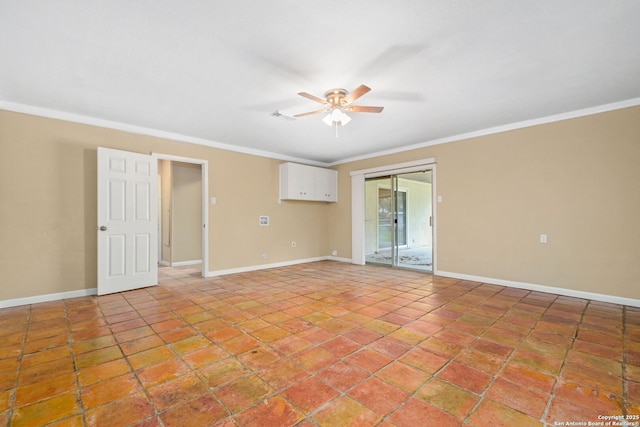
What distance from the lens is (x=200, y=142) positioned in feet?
16.2

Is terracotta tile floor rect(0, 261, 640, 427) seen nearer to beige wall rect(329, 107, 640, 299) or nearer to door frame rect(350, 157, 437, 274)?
beige wall rect(329, 107, 640, 299)

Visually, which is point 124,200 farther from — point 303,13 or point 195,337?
point 303,13

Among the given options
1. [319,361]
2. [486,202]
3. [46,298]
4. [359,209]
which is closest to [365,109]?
[319,361]

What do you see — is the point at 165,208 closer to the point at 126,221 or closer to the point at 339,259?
the point at 126,221

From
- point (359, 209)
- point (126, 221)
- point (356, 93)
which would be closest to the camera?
point (356, 93)

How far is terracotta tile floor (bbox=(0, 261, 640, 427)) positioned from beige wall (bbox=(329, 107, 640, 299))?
0.51 meters

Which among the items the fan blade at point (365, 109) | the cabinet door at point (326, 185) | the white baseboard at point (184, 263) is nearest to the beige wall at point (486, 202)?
the white baseboard at point (184, 263)

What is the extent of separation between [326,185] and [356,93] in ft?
13.1

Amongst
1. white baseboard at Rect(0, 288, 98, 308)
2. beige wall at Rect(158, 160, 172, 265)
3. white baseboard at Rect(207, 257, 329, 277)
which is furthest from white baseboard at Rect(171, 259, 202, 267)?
white baseboard at Rect(0, 288, 98, 308)

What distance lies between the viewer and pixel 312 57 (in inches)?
95.7

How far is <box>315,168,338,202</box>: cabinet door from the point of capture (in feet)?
21.3

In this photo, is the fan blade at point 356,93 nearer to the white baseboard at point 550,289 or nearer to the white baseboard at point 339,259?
the white baseboard at point 550,289

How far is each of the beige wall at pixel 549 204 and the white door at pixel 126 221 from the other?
4.82 m

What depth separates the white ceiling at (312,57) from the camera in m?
1.91
